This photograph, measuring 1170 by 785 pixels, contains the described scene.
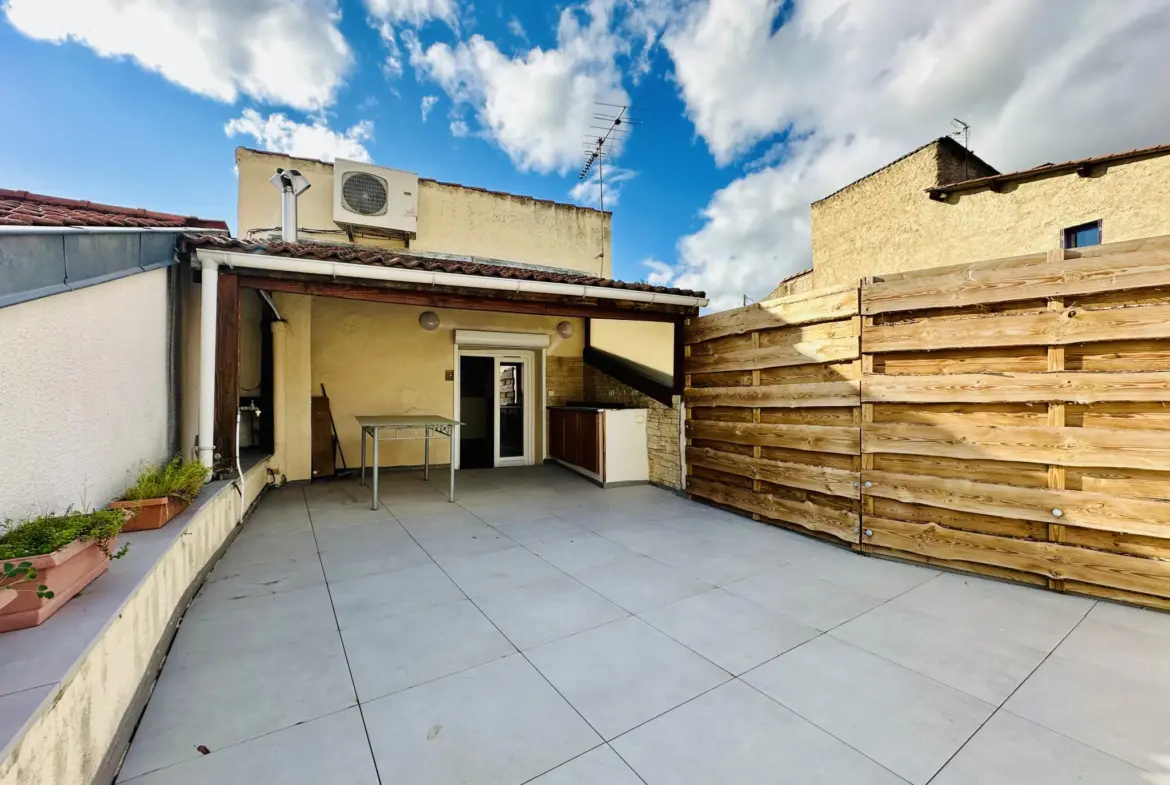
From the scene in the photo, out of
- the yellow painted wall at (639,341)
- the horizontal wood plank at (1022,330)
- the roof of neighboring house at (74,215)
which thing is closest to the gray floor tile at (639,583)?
the horizontal wood plank at (1022,330)

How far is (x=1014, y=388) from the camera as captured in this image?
3.62 metres

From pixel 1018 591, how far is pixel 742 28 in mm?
7735

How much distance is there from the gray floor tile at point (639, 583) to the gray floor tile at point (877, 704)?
0.97 metres

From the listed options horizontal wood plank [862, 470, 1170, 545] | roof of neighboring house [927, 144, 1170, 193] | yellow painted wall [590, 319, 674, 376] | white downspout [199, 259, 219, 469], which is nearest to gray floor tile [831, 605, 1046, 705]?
horizontal wood plank [862, 470, 1170, 545]

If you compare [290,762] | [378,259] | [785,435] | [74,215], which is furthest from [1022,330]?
[74,215]

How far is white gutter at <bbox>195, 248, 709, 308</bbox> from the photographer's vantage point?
4344 millimetres

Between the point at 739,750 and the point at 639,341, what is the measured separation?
7.78 meters

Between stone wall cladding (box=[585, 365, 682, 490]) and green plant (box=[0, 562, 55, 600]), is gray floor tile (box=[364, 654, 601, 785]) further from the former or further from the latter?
stone wall cladding (box=[585, 365, 682, 490])

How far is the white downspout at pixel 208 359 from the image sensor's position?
4.28 metres

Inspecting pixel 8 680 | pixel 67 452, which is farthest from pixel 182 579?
pixel 8 680

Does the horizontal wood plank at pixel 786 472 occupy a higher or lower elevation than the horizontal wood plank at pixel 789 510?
higher

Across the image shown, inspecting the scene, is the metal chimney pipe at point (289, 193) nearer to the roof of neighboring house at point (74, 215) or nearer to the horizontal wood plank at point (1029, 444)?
the roof of neighboring house at point (74, 215)

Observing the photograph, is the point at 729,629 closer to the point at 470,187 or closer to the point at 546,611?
the point at 546,611

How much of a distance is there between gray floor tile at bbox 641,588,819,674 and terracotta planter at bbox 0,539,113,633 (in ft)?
9.70
